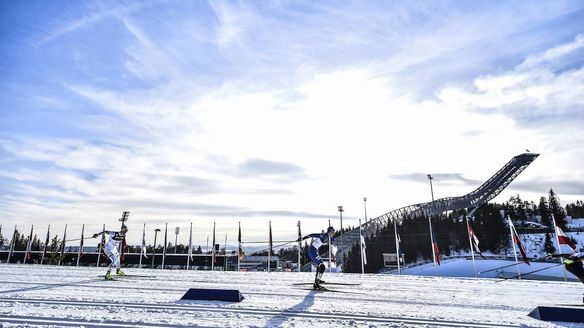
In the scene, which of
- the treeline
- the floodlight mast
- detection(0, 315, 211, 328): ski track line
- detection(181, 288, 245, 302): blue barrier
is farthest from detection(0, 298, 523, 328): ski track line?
the treeline

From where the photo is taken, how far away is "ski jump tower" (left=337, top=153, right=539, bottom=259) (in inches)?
2338

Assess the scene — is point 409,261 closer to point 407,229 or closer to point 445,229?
point 407,229

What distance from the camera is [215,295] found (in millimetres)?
9250

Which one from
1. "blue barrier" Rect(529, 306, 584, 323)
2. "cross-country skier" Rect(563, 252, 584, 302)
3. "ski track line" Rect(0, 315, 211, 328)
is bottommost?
"blue barrier" Rect(529, 306, 584, 323)

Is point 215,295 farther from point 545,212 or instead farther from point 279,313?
point 545,212

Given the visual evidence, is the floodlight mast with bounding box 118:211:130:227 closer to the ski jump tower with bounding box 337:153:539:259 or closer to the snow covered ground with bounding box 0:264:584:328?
the snow covered ground with bounding box 0:264:584:328

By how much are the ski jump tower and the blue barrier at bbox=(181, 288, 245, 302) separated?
158ft

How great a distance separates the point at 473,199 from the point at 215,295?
7745 cm

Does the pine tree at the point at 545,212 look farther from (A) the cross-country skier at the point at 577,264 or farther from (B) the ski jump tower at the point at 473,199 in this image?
(A) the cross-country skier at the point at 577,264

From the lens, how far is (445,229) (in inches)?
2618

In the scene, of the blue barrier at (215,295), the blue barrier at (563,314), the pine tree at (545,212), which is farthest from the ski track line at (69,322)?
the pine tree at (545,212)

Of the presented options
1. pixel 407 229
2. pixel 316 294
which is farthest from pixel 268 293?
pixel 407 229

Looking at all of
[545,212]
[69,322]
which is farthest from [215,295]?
[545,212]

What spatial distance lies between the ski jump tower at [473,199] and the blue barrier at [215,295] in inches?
1896
